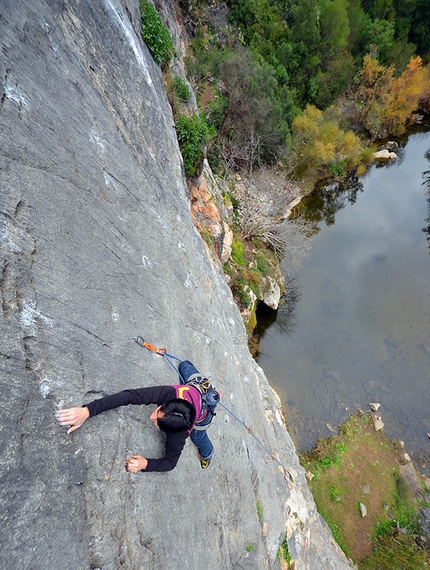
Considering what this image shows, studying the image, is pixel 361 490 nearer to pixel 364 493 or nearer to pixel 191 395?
pixel 364 493

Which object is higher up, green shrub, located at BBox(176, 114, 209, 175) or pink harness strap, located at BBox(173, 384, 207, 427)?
green shrub, located at BBox(176, 114, 209, 175)


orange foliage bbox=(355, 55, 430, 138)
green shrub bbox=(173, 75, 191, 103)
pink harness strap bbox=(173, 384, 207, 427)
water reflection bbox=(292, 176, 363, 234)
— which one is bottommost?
pink harness strap bbox=(173, 384, 207, 427)

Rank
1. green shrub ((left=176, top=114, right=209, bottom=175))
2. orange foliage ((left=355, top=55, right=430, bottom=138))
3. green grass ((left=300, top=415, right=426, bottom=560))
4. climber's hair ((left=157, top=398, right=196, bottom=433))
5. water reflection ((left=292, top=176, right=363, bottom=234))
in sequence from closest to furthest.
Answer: climber's hair ((left=157, top=398, right=196, bottom=433)) < green shrub ((left=176, top=114, right=209, bottom=175)) < green grass ((left=300, top=415, right=426, bottom=560)) < water reflection ((left=292, top=176, right=363, bottom=234)) < orange foliage ((left=355, top=55, right=430, bottom=138))

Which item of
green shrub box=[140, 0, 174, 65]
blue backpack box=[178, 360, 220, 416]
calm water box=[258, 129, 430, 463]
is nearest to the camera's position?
blue backpack box=[178, 360, 220, 416]

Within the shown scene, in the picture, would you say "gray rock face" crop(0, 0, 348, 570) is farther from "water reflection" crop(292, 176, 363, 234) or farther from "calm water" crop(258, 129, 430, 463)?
"water reflection" crop(292, 176, 363, 234)

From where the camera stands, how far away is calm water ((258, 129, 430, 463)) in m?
13.6

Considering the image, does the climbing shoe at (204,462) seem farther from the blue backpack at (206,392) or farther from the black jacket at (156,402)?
the black jacket at (156,402)

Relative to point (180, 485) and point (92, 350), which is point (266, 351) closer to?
point (180, 485)

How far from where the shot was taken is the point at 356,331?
1595 centimetres

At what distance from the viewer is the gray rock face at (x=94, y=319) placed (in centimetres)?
223

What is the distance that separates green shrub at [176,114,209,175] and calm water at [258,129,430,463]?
9.77m

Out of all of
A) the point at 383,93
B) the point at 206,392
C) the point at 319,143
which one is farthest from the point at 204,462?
the point at 383,93

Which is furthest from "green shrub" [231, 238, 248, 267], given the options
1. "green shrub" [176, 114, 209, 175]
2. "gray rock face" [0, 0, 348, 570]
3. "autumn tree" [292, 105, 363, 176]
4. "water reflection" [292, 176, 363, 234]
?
"autumn tree" [292, 105, 363, 176]

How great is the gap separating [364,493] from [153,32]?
15127mm
